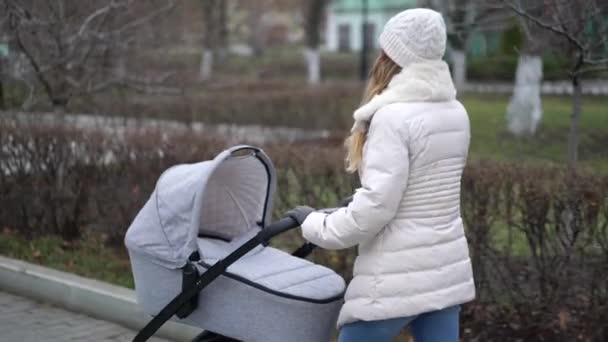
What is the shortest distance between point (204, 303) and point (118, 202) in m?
3.47

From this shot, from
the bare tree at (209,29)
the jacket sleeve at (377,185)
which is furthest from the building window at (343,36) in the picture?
the jacket sleeve at (377,185)

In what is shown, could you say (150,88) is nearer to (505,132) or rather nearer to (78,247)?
(78,247)

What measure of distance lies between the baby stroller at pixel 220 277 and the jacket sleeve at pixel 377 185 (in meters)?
0.28

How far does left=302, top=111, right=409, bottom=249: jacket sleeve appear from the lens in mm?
3074

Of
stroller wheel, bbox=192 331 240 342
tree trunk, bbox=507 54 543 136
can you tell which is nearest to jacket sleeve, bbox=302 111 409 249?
stroller wheel, bbox=192 331 240 342

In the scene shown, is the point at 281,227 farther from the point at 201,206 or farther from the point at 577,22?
the point at 577,22

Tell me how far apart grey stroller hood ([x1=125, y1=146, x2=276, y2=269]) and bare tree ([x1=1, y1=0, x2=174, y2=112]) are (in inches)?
160

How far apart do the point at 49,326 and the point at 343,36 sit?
5281 cm

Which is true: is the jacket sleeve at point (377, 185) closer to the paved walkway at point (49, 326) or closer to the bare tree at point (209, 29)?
the paved walkway at point (49, 326)

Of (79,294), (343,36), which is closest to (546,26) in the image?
(79,294)

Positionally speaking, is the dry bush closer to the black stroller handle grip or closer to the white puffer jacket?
the white puffer jacket

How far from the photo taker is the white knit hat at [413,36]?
3191 mm

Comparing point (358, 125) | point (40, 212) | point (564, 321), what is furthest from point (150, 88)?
point (358, 125)

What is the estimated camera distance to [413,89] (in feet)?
10.4
